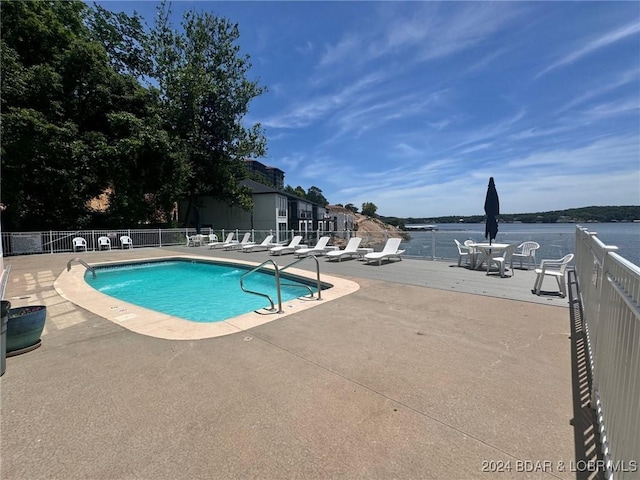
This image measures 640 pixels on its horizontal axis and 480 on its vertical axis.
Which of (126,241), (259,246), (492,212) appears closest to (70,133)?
(126,241)

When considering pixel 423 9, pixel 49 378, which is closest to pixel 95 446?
pixel 49 378

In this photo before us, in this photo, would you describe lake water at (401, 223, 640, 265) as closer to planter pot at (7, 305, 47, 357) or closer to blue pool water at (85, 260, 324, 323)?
blue pool water at (85, 260, 324, 323)

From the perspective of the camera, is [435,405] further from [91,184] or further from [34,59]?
[34,59]

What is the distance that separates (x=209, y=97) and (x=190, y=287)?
728 inches

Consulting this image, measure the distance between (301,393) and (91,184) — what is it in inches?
789

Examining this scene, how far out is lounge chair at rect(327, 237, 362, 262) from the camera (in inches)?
416

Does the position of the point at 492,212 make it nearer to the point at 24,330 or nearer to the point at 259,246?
the point at 24,330

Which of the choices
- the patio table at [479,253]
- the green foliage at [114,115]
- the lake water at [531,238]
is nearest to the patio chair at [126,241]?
the green foliage at [114,115]

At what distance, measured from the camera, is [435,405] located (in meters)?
2.25

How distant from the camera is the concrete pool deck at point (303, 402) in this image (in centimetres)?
172

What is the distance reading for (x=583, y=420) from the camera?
2.05m

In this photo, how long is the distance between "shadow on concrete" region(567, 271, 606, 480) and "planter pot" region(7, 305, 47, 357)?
4908mm

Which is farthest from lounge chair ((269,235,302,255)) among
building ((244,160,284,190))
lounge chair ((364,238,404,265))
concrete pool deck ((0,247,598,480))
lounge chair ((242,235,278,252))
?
building ((244,160,284,190))

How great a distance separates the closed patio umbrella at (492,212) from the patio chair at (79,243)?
58.6 feet
